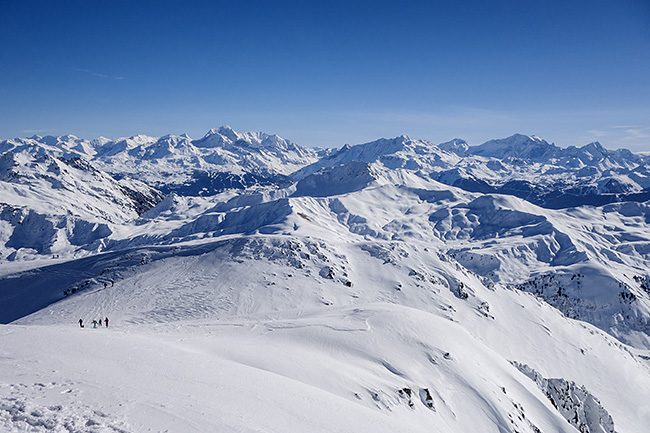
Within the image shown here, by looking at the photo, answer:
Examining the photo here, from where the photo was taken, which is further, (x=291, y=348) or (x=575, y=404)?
(x=575, y=404)

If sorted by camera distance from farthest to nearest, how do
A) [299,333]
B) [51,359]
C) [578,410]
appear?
[578,410] < [299,333] < [51,359]

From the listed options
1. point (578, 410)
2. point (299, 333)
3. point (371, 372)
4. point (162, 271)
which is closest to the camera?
point (371, 372)

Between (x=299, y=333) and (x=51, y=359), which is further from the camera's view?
(x=299, y=333)

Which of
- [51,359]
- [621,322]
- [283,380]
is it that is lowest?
[621,322]

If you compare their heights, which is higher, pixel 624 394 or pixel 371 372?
pixel 371 372

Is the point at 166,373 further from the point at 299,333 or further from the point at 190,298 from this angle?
the point at 190,298

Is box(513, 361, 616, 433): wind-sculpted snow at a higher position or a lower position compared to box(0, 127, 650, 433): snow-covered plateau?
lower

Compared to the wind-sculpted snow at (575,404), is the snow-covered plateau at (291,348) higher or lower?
higher

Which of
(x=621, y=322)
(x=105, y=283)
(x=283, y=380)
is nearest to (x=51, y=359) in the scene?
(x=283, y=380)

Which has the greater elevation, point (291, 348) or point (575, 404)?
point (291, 348)

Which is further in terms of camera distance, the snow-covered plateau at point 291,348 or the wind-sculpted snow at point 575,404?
the wind-sculpted snow at point 575,404

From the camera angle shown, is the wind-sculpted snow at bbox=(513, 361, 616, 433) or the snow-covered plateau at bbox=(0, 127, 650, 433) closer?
the snow-covered plateau at bbox=(0, 127, 650, 433)
